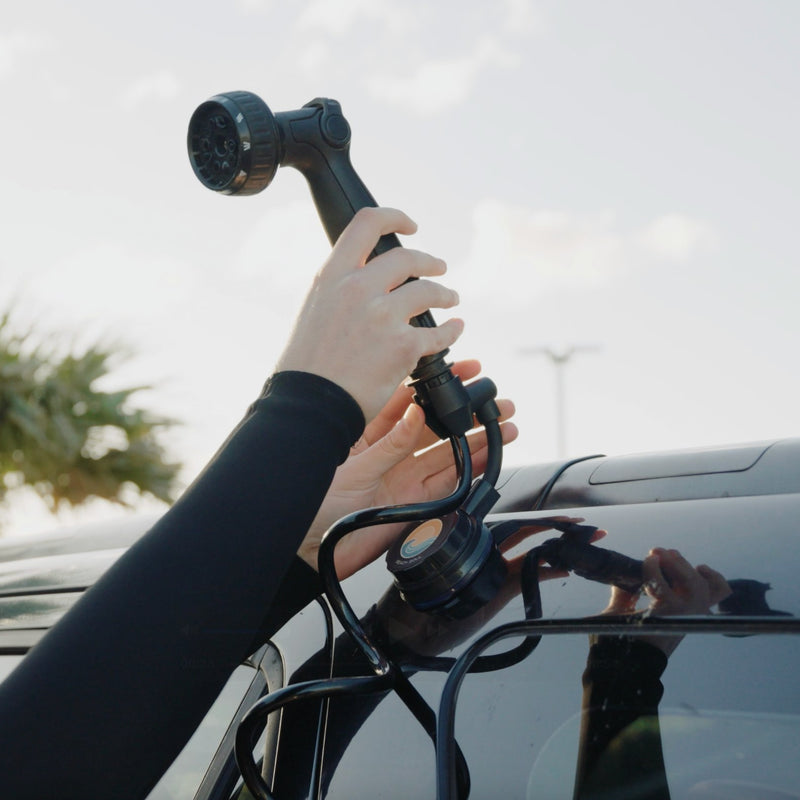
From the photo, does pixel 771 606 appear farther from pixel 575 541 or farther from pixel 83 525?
pixel 83 525

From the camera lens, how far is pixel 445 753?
1.06 metres

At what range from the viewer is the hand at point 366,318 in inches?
46.9

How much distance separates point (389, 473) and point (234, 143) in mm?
504

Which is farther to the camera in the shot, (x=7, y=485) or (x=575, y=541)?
(x=7, y=485)

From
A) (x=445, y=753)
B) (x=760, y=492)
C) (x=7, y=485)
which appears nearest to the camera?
(x=445, y=753)

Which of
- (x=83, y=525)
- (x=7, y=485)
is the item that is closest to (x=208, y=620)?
(x=83, y=525)

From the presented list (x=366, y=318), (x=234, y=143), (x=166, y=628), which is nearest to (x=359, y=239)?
(x=366, y=318)

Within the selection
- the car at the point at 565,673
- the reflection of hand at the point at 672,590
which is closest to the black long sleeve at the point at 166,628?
the car at the point at 565,673

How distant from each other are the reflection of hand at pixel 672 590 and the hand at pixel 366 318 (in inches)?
13.4

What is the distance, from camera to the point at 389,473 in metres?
1.53

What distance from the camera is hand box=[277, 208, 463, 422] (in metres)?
1.19

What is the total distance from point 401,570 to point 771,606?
422 mm

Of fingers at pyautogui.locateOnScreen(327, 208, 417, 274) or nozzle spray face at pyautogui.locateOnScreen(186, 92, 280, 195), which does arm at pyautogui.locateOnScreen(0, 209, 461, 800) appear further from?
nozzle spray face at pyautogui.locateOnScreen(186, 92, 280, 195)

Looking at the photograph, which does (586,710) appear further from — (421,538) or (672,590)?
(421,538)
